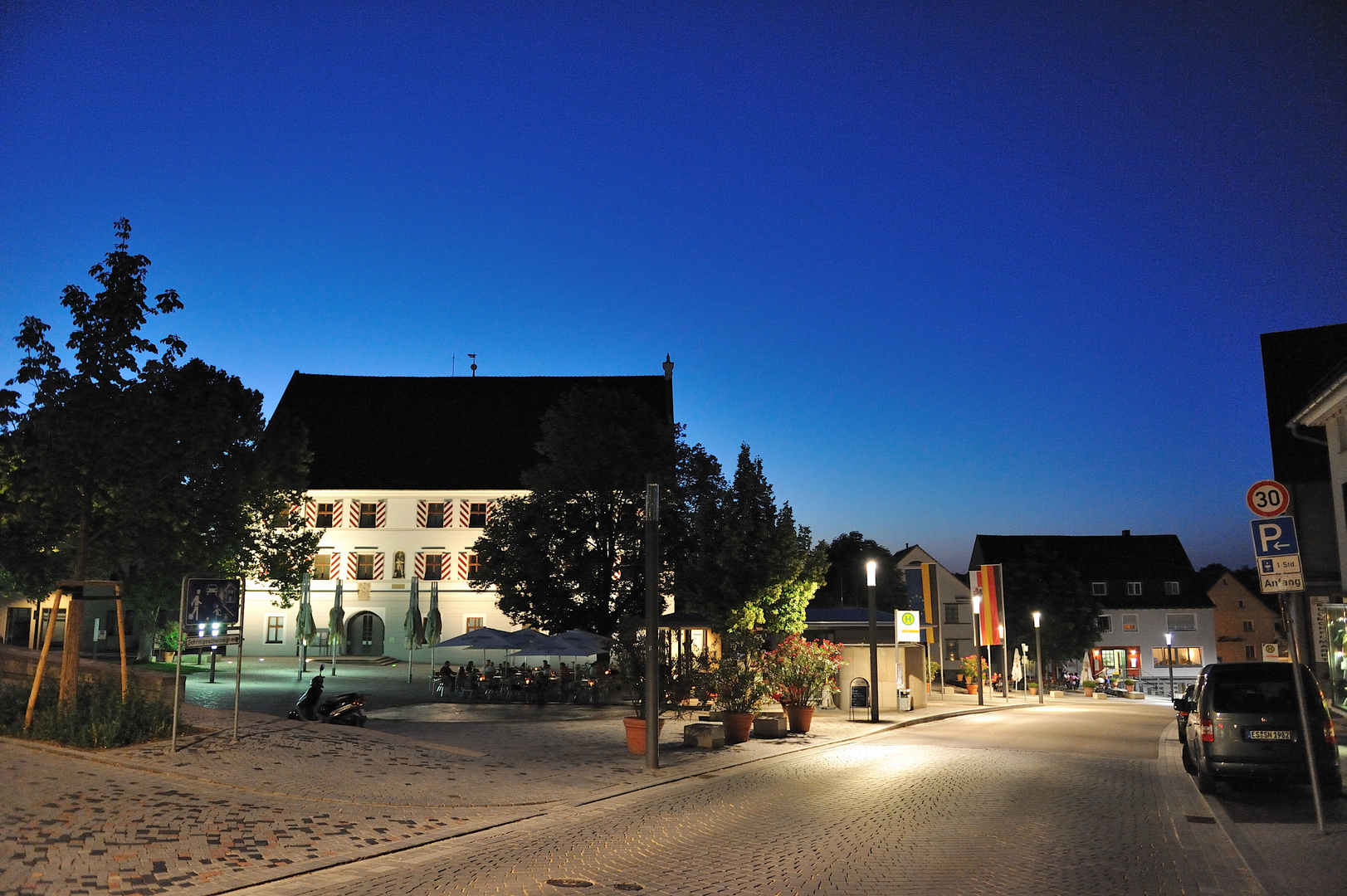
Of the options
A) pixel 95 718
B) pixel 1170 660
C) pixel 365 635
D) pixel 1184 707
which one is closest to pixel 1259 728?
pixel 1184 707

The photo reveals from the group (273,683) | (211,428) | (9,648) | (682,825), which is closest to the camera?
(682,825)

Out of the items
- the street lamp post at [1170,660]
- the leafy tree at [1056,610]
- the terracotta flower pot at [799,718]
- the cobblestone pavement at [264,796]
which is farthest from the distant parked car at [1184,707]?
the leafy tree at [1056,610]

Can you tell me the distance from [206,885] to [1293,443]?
107ft

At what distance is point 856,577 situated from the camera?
8931 cm

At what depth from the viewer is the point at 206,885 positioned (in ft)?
25.8

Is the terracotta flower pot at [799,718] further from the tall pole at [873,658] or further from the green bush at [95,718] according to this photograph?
the green bush at [95,718]

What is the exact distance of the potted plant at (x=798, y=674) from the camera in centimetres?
2044

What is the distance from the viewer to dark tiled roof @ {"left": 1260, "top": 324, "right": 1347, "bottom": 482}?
97.8 ft

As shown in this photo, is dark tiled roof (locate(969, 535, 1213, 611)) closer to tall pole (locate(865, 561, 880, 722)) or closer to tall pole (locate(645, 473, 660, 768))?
tall pole (locate(865, 561, 880, 722))

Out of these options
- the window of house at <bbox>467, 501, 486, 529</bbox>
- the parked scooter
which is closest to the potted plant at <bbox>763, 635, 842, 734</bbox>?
the parked scooter

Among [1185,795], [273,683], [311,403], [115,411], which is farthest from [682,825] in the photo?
[311,403]

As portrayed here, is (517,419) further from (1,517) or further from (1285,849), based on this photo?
(1285,849)

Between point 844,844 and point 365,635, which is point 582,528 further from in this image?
point 844,844

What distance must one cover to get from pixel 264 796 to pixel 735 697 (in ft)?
32.5
